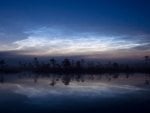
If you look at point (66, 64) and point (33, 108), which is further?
point (66, 64)

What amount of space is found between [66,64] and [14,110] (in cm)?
10728

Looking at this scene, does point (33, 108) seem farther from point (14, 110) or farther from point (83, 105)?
point (83, 105)

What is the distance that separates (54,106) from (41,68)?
11307cm

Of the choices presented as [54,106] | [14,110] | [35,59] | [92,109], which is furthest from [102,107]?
[35,59]

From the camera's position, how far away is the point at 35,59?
441ft

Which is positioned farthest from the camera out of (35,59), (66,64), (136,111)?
(35,59)

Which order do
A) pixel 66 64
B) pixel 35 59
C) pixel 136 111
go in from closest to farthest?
pixel 136 111, pixel 66 64, pixel 35 59

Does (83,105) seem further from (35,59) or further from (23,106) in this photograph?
(35,59)

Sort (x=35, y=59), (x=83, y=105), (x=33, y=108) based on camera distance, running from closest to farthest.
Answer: (x=33, y=108) → (x=83, y=105) → (x=35, y=59)

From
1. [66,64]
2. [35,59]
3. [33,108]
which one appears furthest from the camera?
[35,59]

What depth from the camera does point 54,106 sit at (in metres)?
A: 14.5

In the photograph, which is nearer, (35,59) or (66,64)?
(66,64)

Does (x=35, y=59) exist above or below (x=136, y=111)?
above

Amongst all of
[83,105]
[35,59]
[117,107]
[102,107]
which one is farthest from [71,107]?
[35,59]
